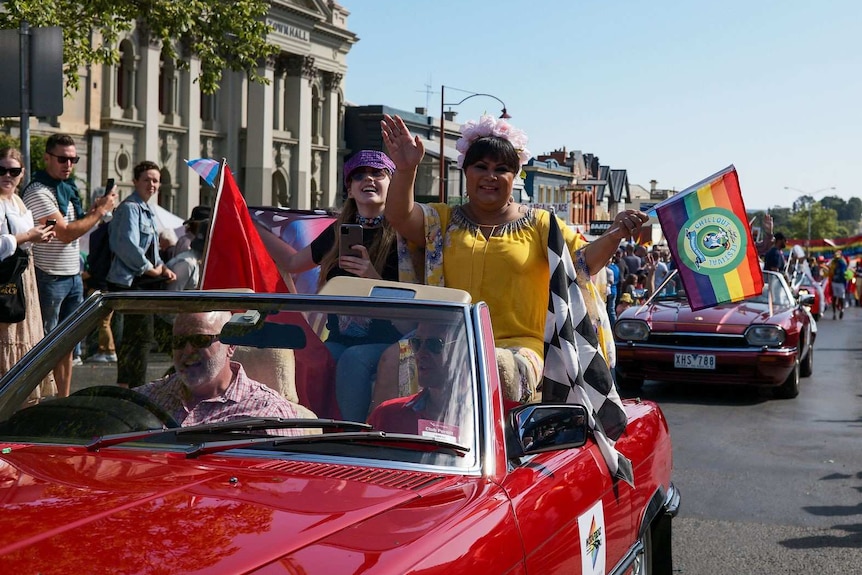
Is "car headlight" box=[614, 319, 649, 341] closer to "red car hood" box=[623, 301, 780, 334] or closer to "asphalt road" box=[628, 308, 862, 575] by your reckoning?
"red car hood" box=[623, 301, 780, 334]

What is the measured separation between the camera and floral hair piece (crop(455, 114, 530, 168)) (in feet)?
16.0

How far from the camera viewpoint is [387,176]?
575cm

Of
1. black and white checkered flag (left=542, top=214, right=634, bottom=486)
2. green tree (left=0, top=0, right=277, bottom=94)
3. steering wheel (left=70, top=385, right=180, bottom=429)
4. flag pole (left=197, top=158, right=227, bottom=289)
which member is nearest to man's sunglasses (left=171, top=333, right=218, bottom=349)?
steering wheel (left=70, top=385, right=180, bottom=429)

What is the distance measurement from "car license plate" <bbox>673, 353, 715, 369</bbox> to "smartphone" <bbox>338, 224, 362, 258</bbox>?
781 centimetres

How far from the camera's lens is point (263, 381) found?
10.9 feet

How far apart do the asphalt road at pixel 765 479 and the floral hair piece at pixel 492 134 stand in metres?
2.26

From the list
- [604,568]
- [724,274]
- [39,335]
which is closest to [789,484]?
[724,274]

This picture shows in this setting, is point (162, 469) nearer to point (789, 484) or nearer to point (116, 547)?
point (116, 547)

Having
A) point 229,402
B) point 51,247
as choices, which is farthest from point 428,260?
point 51,247

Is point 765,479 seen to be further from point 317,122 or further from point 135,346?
point 317,122

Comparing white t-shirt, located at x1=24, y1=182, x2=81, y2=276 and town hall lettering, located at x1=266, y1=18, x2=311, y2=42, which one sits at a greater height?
town hall lettering, located at x1=266, y1=18, x2=311, y2=42

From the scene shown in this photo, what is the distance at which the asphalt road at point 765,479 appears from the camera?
5.96m

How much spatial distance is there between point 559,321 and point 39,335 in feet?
16.6

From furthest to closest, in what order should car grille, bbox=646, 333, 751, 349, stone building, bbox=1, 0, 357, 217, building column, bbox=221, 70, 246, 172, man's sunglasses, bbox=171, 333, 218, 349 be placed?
1. building column, bbox=221, 70, 246, 172
2. stone building, bbox=1, 0, 357, 217
3. car grille, bbox=646, 333, 751, 349
4. man's sunglasses, bbox=171, 333, 218, 349
